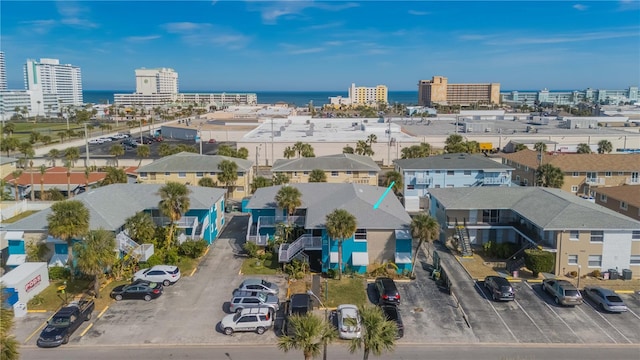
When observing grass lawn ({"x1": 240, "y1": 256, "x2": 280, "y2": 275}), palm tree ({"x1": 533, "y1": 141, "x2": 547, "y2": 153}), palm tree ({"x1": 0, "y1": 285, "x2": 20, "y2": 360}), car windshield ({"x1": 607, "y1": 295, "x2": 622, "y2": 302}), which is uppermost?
palm tree ({"x1": 533, "y1": 141, "x2": 547, "y2": 153})

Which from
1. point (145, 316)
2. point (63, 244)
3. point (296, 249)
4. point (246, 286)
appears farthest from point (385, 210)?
point (63, 244)

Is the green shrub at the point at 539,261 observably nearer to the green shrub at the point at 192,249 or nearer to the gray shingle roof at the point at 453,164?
the gray shingle roof at the point at 453,164

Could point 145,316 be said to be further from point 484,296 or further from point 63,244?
point 484,296

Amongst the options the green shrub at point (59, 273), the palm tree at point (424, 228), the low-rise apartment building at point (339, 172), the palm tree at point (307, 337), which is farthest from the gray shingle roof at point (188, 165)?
the palm tree at point (307, 337)

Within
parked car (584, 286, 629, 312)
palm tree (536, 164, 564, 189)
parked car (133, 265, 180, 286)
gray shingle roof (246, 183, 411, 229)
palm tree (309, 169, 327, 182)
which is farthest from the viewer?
palm tree (309, 169, 327, 182)

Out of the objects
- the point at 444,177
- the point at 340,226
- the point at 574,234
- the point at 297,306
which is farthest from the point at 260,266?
the point at 444,177

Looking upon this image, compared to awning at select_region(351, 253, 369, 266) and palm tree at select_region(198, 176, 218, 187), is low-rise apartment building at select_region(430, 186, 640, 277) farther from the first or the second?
palm tree at select_region(198, 176, 218, 187)

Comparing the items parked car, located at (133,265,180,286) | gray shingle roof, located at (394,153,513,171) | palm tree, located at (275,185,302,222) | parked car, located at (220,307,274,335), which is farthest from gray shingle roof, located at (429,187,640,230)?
parked car, located at (133,265,180,286)
